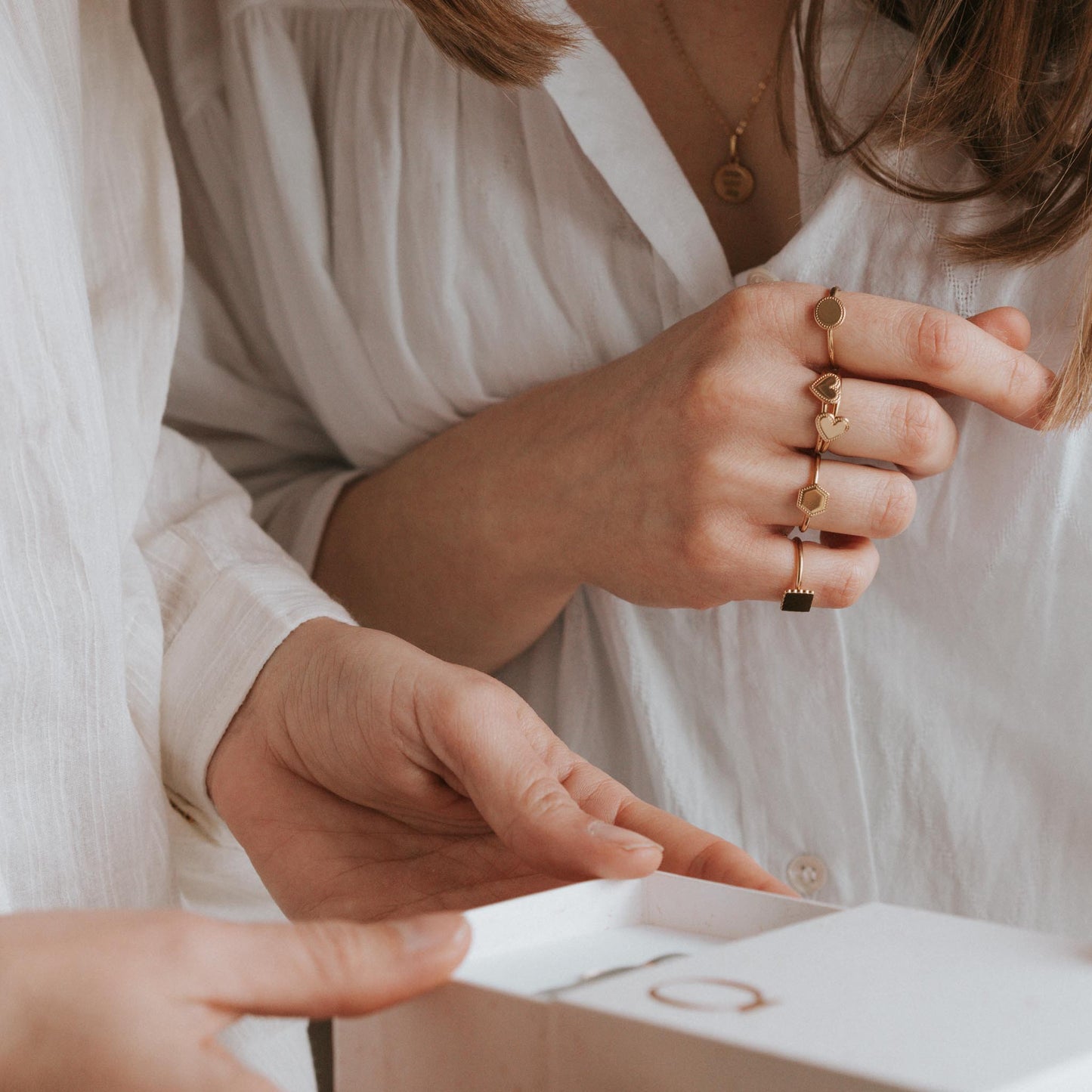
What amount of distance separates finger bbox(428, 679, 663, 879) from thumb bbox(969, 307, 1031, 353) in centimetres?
31

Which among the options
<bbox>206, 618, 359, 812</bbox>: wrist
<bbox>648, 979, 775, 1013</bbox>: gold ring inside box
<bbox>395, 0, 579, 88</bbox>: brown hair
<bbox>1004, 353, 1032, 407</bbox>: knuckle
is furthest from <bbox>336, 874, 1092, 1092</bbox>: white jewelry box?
<bbox>395, 0, 579, 88</bbox>: brown hair

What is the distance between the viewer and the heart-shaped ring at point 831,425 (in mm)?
567

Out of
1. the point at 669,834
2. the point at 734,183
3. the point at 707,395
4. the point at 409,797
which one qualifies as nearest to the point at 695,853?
the point at 669,834

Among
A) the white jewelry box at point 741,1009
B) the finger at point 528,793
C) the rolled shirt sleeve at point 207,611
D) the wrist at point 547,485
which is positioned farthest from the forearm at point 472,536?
the white jewelry box at point 741,1009

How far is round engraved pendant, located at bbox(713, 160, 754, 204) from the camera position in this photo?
0.73 m

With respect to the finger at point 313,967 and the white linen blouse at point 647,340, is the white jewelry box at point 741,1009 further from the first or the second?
the white linen blouse at point 647,340

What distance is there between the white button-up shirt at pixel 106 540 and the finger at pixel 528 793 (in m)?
0.16

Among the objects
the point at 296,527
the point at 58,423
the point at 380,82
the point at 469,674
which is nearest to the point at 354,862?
the point at 469,674

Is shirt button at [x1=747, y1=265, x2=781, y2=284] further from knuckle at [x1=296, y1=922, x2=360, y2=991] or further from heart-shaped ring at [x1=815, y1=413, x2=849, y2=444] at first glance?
knuckle at [x1=296, y1=922, x2=360, y2=991]

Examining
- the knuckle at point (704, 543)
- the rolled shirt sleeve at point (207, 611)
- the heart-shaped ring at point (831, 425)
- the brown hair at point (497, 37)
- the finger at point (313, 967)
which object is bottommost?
the finger at point (313, 967)

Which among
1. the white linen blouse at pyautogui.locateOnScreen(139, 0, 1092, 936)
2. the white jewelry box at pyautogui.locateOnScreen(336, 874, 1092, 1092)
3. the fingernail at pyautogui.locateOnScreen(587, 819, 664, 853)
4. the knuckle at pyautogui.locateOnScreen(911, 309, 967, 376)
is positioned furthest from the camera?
the white linen blouse at pyautogui.locateOnScreen(139, 0, 1092, 936)

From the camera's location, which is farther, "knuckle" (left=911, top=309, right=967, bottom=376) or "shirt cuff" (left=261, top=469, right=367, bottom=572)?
"shirt cuff" (left=261, top=469, right=367, bottom=572)

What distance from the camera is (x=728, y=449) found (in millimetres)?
586

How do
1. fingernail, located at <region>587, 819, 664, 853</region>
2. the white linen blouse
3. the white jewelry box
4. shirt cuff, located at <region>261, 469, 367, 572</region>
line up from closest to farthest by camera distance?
1. the white jewelry box
2. fingernail, located at <region>587, 819, 664, 853</region>
3. the white linen blouse
4. shirt cuff, located at <region>261, 469, 367, 572</region>
